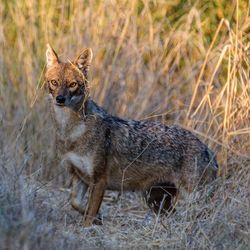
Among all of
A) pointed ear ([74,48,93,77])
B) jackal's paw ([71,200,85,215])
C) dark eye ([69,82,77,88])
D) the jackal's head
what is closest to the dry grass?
jackal's paw ([71,200,85,215])

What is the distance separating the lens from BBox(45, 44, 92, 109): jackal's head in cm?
802

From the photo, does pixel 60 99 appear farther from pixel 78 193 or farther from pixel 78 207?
pixel 78 207

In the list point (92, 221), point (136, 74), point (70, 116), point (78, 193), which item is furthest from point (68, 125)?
point (136, 74)

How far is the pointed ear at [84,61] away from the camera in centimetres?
835

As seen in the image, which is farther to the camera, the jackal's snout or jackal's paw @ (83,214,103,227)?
the jackal's snout

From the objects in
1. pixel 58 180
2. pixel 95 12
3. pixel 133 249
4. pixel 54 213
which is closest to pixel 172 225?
pixel 133 249

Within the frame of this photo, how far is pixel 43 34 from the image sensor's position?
10703 millimetres

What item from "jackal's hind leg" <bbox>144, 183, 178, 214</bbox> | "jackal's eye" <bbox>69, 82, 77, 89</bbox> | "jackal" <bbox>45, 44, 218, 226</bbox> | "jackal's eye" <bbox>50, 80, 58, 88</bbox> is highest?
"jackal's eye" <bbox>69, 82, 77, 89</bbox>

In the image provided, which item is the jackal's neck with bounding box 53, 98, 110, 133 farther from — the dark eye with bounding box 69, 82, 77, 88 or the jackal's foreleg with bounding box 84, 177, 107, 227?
the jackal's foreleg with bounding box 84, 177, 107, 227

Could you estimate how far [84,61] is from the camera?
8.41m

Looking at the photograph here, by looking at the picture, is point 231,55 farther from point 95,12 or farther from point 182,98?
point 95,12

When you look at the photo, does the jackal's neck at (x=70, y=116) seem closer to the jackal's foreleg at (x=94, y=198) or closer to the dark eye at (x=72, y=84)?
the dark eye at (x=72, y=84)

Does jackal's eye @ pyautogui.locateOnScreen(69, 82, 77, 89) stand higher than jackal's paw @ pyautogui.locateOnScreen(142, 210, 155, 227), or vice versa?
Answer: jackal's eye @ pyautogui.locateOnScreen(69, 82, 77, 89)

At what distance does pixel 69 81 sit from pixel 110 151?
2.59 feet
